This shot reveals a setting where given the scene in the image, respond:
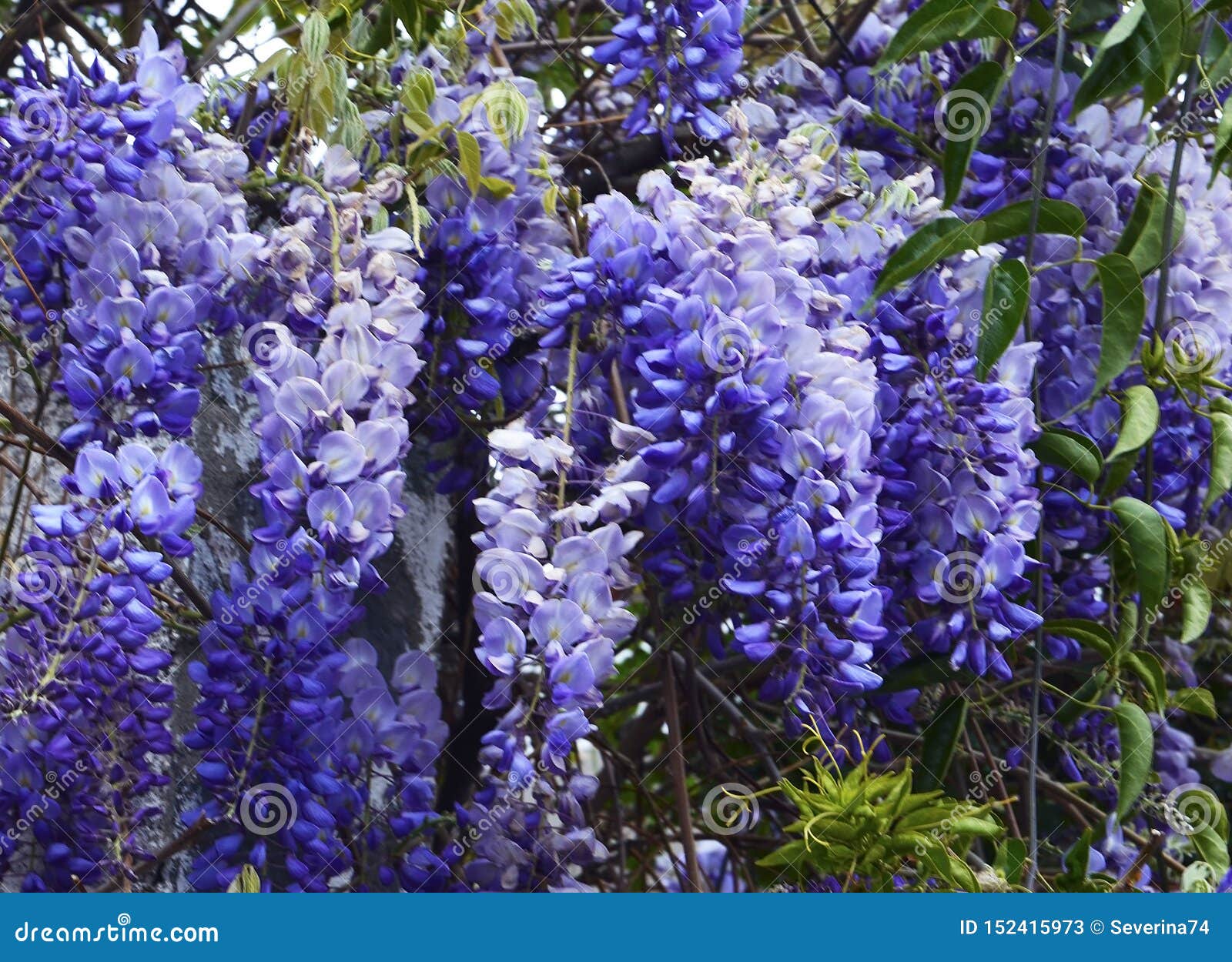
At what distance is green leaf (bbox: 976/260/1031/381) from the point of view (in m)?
1.13

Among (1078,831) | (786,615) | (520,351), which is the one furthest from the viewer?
(1078,831)

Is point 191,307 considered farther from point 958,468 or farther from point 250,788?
point 958,468

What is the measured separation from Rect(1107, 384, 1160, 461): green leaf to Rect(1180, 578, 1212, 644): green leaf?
0.14 metres

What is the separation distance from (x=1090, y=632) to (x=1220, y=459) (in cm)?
21

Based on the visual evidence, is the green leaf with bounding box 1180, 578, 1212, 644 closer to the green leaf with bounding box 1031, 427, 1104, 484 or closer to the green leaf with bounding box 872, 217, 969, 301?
the green leaf with bounding box 1031, 427, 1104, 484

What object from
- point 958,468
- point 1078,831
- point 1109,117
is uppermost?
point 1109,117

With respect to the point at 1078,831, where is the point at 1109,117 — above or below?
above

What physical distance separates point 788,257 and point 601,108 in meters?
0.59

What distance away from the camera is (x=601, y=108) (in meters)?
1.62

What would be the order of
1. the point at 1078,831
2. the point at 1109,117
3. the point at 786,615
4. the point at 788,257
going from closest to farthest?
1. the point at 786,615
2. the point at 788,257
3. the point at 1109,117
4. the point at 1078,831

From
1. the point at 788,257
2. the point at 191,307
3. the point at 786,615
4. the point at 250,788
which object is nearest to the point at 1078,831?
the point at 786,615

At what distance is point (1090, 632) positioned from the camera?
1192mm

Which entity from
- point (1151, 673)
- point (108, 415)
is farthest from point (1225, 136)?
point (108, 415)

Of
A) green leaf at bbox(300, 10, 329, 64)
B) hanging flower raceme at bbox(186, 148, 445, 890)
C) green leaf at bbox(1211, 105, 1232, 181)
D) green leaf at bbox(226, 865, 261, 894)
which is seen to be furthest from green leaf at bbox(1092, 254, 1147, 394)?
green leaf at bbox(226, 865, 261, 894)
